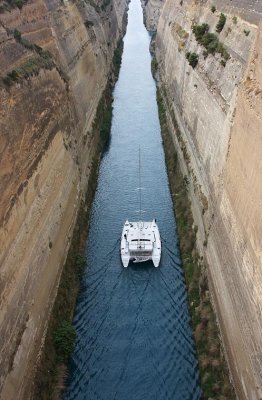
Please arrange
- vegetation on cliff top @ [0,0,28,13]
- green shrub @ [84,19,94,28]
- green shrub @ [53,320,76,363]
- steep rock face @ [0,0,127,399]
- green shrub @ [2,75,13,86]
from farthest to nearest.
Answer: green shrub @ [84,19,94,28], vegetation on cliff top @ [0,0,28,13], green shrub @ [2,75,13,86], green shrub @ [53,320,76,363], steep rock face @ [0,0,127,399]

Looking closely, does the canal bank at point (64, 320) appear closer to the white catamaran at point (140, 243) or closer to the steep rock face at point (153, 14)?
the white catamaran at point (140, 243)

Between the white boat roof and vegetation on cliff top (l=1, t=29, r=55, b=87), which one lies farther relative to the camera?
the white boat roof

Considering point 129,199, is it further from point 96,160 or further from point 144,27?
point 144,27

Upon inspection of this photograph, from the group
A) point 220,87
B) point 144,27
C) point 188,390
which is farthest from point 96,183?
point 144,27

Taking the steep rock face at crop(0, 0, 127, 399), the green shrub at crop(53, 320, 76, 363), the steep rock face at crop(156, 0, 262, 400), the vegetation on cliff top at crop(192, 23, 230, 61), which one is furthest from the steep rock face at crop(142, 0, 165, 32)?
the green shrub at crop(53, 320, 76, 363)

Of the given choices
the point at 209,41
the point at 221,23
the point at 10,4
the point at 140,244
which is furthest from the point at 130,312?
the point at 10,4

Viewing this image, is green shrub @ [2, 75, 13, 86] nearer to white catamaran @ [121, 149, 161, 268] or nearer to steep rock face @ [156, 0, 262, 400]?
steep rock face @ [156, 0, 262, 400]

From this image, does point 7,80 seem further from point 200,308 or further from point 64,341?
point 200,308
